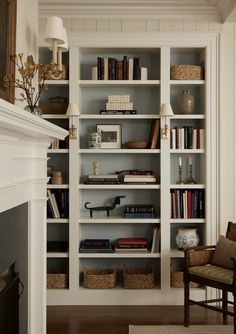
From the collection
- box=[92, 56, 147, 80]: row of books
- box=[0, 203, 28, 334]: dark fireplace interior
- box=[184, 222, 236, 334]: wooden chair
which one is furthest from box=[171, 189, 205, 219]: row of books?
box=[0, 203, 28, 334]: dark fireplace interior

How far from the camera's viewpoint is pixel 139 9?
13.5ft

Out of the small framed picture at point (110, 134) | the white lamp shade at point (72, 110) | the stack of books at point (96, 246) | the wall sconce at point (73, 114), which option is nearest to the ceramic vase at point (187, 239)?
the stack of books at point (96, 246)

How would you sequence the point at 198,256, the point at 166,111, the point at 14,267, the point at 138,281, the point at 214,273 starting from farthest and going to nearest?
the point at 138,281 < the point at 166,111 < the point at 198,256 < the point at 214,273 < the point at 14,267

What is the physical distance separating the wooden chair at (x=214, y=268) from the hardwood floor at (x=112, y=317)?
0.66ft

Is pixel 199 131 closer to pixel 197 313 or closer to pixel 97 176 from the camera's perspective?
pixel 97 176

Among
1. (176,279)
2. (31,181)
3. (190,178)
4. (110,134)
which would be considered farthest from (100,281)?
(31,181)

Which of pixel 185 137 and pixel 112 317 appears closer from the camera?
pixel 112 317

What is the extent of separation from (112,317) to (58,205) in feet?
3.85

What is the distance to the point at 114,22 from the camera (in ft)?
13.7

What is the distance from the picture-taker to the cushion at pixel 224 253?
3658 mm

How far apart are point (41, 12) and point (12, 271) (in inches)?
107

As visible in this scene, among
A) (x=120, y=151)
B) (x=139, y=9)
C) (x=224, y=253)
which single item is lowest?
(x=224, y=253)

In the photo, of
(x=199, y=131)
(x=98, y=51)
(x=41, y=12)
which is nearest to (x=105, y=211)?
(x=199, y=131)

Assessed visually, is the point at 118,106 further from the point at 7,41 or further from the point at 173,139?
the point at 7,41
